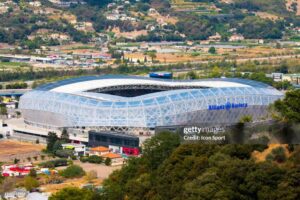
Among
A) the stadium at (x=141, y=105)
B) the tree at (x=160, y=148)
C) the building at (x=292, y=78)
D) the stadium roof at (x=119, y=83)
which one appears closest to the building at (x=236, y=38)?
the building at (x=292, y=78)

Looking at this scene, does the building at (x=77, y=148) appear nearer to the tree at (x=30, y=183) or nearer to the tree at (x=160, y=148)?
the tree at (x=30, y=183)

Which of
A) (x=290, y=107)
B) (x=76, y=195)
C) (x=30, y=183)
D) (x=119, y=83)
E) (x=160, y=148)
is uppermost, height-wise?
(x=290, y=107)

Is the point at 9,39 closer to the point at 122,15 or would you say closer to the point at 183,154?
the point at 122,15

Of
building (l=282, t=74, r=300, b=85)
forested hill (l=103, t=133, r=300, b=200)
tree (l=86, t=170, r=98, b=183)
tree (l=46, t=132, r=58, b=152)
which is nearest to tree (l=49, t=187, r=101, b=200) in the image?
forested hill (l=103, t=133, r=300, b=200)

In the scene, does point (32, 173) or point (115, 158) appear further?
point (115, 158)

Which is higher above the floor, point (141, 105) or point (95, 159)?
point (141, 105)

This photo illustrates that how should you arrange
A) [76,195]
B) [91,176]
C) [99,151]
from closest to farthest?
[76,195], [91,176], [99,151]

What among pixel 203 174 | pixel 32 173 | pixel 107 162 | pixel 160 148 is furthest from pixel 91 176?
pixel 203 174

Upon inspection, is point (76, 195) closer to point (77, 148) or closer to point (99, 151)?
point (99, 151)
